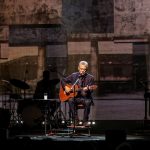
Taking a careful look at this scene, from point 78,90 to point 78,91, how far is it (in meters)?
0.04

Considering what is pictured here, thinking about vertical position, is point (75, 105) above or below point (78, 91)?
below

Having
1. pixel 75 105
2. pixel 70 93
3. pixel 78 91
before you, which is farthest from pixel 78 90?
pixel 75 105

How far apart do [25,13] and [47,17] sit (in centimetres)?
45

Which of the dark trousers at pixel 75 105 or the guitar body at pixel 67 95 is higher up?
the guitar body at pixel 67 95

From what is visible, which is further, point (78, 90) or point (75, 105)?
point (75, 105)

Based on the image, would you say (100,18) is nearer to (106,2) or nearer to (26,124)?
(106,2)

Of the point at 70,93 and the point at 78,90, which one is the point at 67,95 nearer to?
the point at 70,93

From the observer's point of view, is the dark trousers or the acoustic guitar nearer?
the acoustic guitar

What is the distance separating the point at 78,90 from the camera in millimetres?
8281

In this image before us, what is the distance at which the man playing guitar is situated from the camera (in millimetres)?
8305

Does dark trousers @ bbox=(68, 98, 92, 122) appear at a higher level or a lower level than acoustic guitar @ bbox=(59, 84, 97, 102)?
lower

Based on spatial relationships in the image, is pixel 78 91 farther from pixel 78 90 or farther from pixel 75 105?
pixel 75 105

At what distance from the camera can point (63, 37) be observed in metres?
10.3

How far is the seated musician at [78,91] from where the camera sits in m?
8.31
